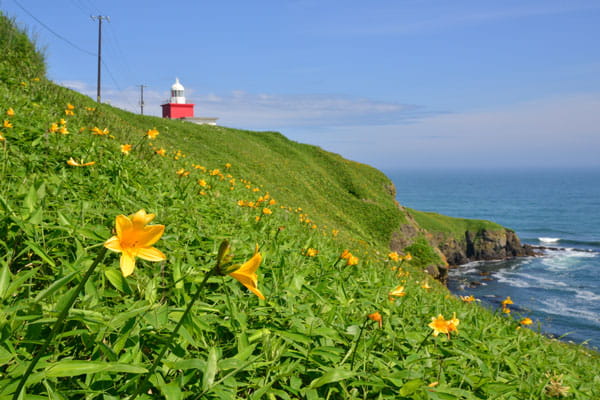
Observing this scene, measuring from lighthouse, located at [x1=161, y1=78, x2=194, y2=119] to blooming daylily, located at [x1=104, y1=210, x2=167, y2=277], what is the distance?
200 ft

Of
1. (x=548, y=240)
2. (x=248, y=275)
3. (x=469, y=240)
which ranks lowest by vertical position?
(x=548, y=240)

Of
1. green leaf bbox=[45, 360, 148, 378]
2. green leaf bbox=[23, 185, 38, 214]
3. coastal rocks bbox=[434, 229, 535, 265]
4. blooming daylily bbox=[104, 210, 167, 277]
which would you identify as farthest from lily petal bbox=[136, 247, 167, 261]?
coastal rocks bbox=[434, 229, 535, 265]

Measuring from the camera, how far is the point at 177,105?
190 ft

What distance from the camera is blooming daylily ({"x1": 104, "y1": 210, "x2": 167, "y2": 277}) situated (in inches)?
39.9

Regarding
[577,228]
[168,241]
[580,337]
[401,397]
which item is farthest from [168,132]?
[577,228]

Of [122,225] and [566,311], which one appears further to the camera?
[566,311]

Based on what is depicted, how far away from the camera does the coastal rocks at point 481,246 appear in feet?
141

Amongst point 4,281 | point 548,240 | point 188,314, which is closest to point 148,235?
point 188,314

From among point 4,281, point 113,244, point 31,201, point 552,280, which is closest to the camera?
point 113,244

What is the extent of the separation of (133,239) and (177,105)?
202 feet

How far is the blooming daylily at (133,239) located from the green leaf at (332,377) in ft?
4.00

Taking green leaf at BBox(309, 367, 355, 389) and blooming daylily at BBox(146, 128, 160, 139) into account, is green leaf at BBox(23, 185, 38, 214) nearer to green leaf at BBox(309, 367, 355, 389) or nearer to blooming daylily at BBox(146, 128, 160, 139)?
blooming daylily at BBox(146, 128, 160, 139)

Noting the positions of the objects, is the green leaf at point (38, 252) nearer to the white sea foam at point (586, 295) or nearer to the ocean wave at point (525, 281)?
the ocean wave at point (525, 281)

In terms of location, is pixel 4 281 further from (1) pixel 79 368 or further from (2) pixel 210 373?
(2) pixel 210 373
